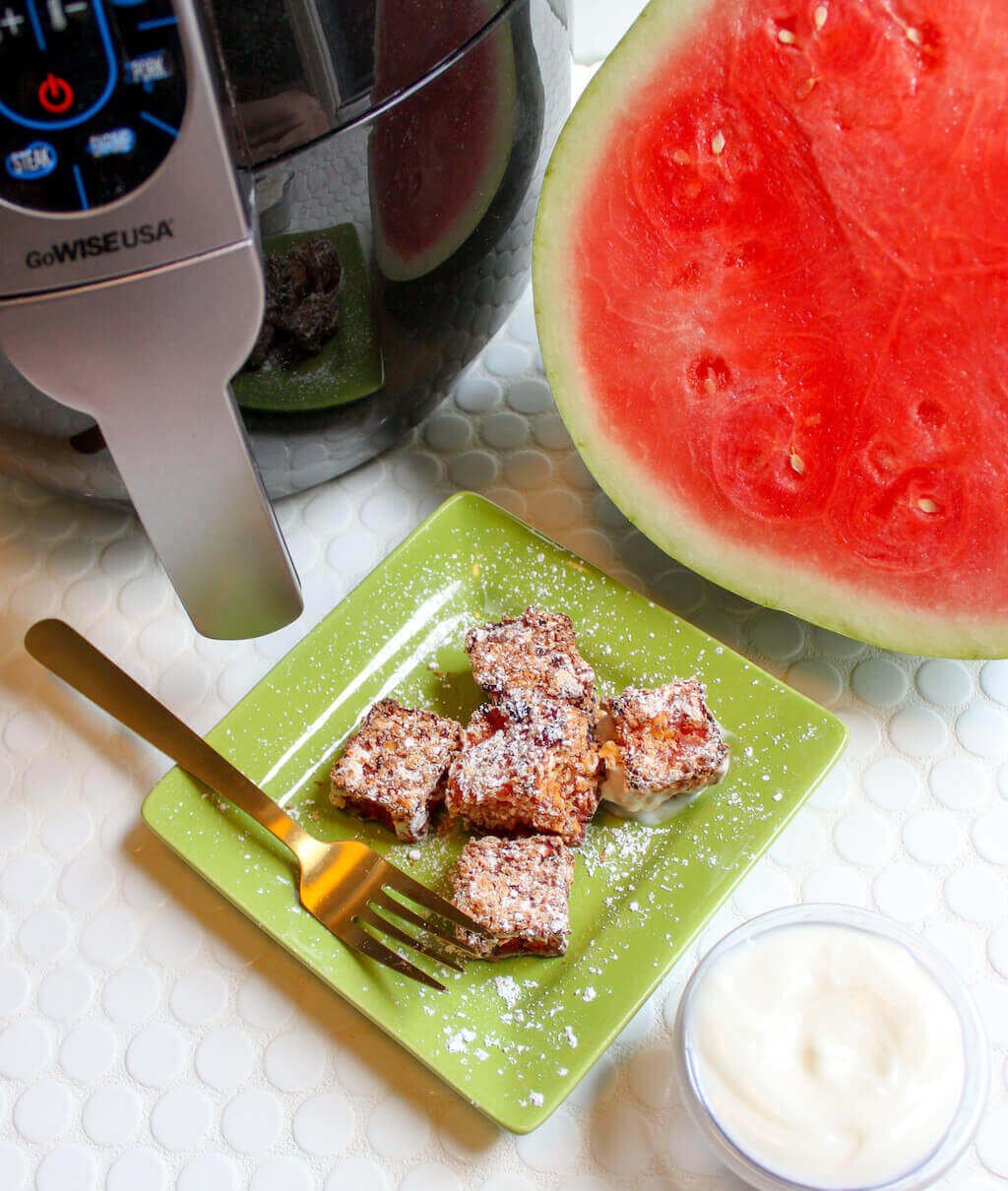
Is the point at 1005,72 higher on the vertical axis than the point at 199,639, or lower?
higher

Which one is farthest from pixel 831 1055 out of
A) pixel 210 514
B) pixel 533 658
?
pixel 210 514

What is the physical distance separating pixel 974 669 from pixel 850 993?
30 centimetres

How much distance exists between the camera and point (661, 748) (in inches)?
31.9

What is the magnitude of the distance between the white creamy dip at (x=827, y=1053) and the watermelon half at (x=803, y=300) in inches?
8.7

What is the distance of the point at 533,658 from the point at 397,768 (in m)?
0.12

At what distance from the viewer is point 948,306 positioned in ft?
2.61

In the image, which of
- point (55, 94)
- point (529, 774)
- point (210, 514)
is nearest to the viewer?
point (55, 94)

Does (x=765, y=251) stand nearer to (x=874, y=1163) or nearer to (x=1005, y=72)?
(x=1005, y=72)

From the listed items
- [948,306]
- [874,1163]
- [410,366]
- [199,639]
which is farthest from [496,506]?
[874,1163]

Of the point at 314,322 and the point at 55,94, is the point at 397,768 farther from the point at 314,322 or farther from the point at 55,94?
the point at 55,94

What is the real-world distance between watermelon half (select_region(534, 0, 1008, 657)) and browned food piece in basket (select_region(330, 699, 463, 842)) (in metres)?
0.21

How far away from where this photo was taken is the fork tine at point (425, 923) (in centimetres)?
77

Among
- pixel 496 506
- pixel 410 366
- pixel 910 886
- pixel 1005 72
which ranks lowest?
pixel 910 886

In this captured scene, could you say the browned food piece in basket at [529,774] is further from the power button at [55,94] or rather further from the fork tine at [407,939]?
the power button at [55,94]
